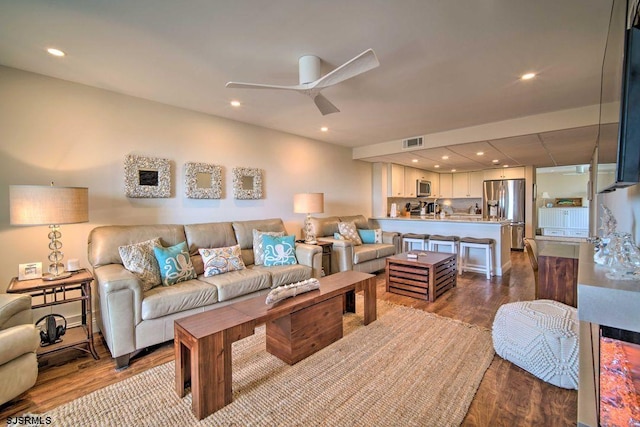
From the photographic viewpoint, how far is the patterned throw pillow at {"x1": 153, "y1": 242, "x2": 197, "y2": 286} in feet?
8.68

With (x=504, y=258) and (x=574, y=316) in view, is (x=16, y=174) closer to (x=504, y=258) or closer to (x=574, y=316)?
(x=574, y=316)

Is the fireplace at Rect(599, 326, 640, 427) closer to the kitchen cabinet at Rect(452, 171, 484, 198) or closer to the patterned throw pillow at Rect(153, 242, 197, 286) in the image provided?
the patterned throw pillow at Rect(153, 242, 197, 286)

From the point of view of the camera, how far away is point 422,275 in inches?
139

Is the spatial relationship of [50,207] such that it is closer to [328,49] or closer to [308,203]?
[328,49]

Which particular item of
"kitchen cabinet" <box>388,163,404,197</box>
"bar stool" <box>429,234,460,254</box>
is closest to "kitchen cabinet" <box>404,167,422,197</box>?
"kitchen cabinet" <box>388,163,404,197</box>

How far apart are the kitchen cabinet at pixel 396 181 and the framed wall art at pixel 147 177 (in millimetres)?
4667

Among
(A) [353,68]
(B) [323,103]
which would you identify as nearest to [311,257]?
(B) [323,103]

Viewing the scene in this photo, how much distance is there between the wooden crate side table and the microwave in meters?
3.82

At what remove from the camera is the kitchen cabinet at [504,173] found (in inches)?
280

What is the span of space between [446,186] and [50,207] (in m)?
8.84

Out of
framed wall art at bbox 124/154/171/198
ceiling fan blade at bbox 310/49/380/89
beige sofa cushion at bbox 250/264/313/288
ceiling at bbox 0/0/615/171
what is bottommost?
beige sofa cushion at bbox 250/264/313/288

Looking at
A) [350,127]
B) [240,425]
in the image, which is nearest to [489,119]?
[350,127]

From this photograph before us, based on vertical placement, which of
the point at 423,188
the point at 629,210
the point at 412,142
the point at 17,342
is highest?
the point at 412,142

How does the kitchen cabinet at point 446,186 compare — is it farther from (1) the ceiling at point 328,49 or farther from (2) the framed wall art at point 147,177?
(2) the framed wall art at point 147,177
